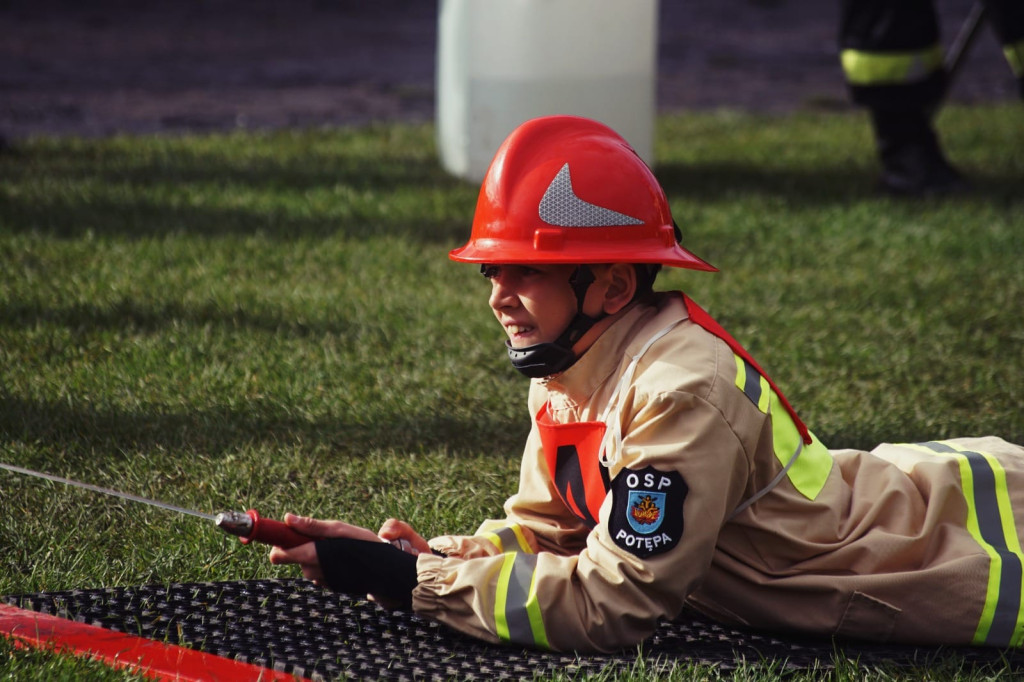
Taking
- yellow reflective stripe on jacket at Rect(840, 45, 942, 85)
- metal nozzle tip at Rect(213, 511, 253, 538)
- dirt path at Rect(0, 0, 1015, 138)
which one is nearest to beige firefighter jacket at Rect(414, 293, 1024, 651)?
metal nozzle tip at Rect(213, 511, 253, 538)

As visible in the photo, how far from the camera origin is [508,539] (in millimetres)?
2637

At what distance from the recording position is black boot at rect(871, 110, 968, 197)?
6.39m

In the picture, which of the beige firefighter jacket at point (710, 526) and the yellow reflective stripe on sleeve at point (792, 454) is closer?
the beige firefighter jacket at point (710, 526)

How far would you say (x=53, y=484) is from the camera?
320 centimetres

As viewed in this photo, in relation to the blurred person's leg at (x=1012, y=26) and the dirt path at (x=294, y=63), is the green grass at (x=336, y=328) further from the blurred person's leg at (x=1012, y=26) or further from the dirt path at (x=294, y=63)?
the dirt path at (x=294, y=63)

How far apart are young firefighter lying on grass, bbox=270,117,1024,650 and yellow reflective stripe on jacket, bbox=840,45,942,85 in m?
3.94

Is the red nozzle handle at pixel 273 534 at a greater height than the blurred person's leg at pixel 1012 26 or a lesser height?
lesser

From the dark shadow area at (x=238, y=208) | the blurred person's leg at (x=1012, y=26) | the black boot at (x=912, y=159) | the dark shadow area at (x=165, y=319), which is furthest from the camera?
the black boot at (x=912, y=159)

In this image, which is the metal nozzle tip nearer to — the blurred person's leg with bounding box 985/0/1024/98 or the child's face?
the child's face

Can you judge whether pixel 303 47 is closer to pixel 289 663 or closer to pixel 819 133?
pixel 819 133

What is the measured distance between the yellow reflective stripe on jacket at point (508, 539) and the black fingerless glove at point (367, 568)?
0.25 metres

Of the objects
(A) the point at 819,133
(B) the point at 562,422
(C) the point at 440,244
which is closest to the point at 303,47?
(A) the point at 819,133

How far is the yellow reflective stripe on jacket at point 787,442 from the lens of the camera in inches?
92.1

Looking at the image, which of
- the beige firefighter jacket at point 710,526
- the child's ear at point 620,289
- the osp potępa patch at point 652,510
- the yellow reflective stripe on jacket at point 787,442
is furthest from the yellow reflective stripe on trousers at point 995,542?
the child's ear at point 620,289
